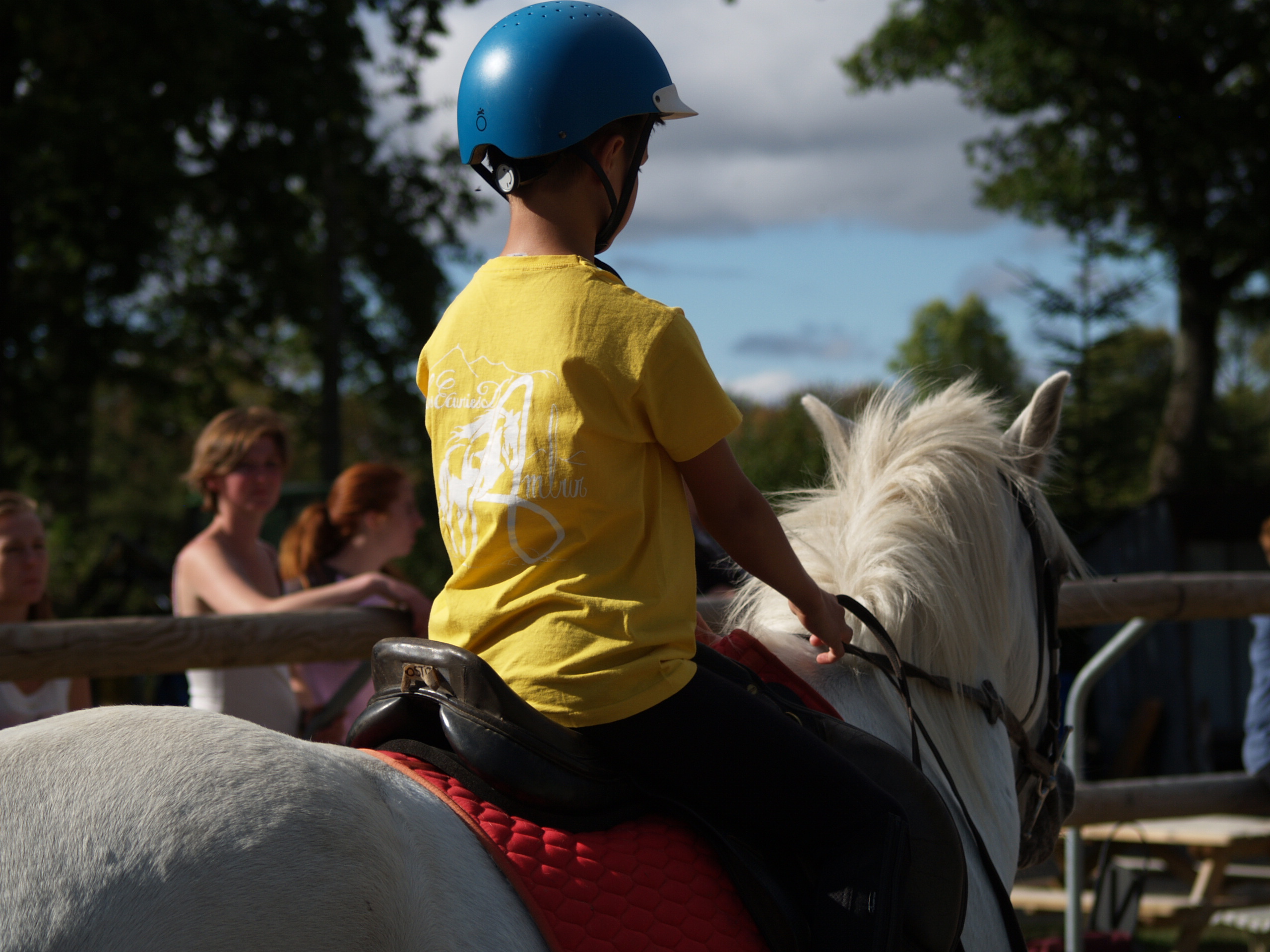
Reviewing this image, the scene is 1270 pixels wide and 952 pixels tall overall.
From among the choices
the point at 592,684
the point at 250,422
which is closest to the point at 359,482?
the point at 250,422

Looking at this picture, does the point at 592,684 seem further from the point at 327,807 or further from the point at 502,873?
the point at 327,807

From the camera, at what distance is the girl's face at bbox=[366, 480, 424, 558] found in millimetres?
4449

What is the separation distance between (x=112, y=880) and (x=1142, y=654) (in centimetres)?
1252

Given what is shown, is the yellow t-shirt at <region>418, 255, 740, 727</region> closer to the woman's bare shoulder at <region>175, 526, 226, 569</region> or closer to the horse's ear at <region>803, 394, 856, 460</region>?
the horse's ear at <region>803, 394, 856, 460</region>

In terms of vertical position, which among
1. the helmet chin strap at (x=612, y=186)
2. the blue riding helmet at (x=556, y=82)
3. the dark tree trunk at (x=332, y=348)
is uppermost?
the dark tree trunk at (x=332, y=348)

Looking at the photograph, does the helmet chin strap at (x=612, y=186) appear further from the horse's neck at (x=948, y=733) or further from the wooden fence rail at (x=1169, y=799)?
the wooden fence rail at (x=1169, y=799)

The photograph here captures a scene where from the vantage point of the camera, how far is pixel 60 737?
135 cm

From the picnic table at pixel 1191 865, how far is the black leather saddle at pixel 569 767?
3.31 m

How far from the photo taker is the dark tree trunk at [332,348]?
1614 cm

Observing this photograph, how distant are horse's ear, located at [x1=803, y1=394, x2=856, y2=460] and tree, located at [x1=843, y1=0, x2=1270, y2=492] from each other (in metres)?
15.0

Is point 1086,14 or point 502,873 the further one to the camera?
point 1086,14

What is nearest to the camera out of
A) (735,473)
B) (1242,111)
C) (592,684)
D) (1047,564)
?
(592,684)

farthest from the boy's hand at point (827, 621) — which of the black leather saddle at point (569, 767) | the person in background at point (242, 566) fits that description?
the person in background at point (242, 566)

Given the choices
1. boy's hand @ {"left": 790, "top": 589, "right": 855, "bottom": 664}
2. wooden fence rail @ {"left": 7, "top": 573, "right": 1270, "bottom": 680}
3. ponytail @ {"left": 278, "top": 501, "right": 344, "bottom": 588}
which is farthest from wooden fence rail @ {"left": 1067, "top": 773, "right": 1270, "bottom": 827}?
ponytail @ {"left": 278, "top": 501, "right": 344, "bottom": 588}
